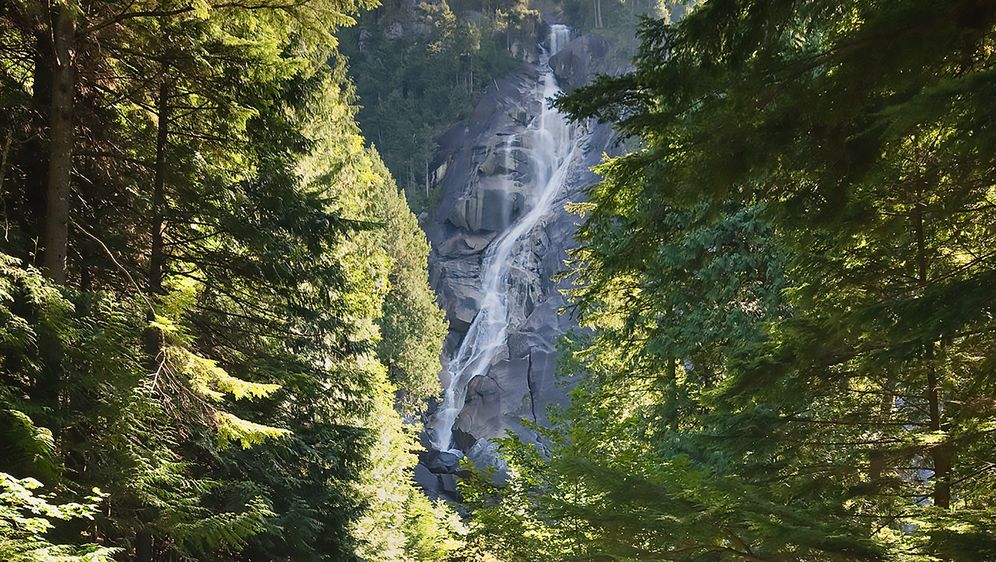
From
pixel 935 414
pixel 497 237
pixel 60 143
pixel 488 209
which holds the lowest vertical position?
pixel 935 414

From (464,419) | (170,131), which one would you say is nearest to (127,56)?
(170,131)

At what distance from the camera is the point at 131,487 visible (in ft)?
14.3

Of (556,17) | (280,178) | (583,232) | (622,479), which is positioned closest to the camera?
(622,479)

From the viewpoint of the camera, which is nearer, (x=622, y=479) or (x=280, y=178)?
(x=622, y=479)

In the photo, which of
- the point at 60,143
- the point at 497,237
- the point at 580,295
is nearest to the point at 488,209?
the point at 497,237

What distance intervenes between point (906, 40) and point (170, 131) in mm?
5788

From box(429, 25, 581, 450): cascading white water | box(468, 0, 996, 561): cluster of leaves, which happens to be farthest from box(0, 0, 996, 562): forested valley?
box(429, 25, 581, 450): cascading white water

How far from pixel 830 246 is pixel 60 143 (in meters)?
5.77

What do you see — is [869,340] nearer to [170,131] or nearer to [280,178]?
[280,178]

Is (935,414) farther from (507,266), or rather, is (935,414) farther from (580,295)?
(507,266)

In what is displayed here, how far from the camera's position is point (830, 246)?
4.57 m

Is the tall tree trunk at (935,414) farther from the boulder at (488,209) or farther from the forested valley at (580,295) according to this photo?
the boulder at (488,209)

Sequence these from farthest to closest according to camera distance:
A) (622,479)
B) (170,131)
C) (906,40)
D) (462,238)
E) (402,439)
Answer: (462,238), (402,439), (170,131), (622,479), (906,40)

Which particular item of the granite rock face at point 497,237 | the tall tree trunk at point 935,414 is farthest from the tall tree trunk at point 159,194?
the granite rock face at point 497,237
